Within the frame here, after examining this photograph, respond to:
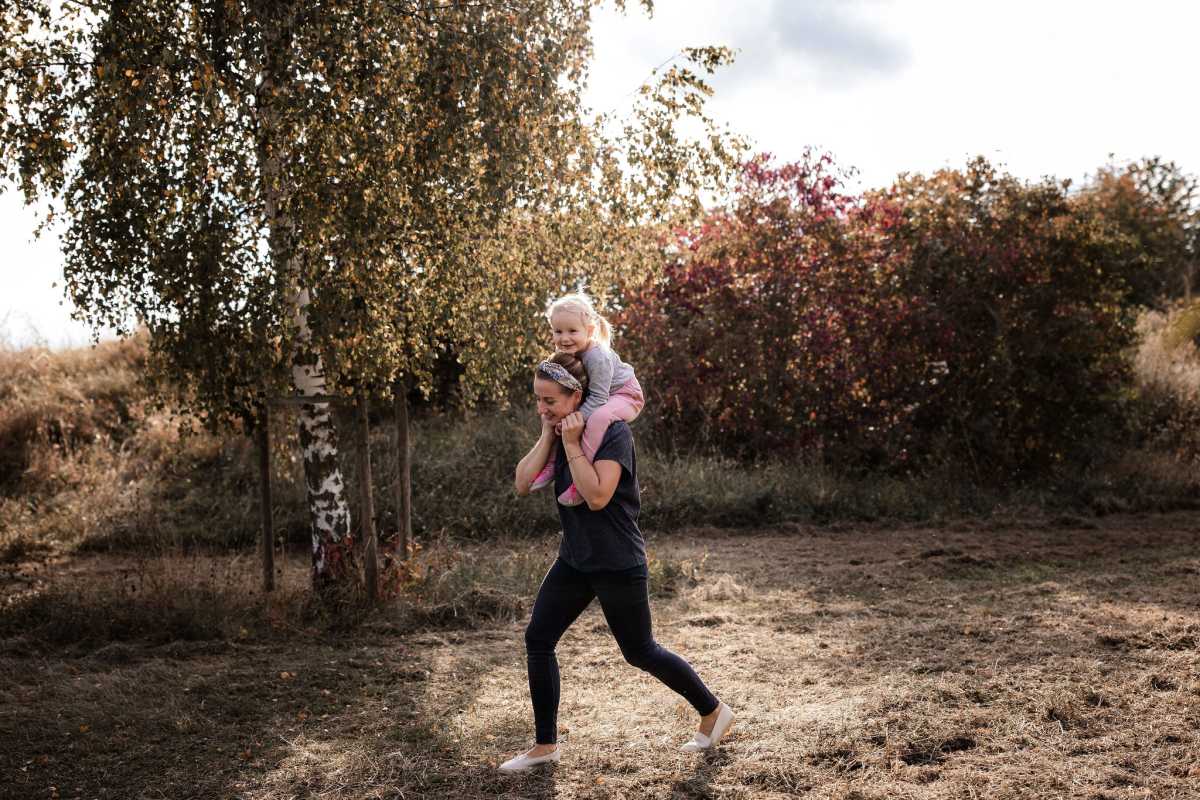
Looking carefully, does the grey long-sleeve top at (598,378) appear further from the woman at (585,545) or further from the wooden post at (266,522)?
the wooden post at (266,522)

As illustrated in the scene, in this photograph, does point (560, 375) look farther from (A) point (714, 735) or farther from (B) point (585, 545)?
(A) point (714, 735)

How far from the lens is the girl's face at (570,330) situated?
13.4ft

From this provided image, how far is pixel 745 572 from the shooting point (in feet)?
29.2

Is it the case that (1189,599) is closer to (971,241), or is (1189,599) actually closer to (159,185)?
(971,241)

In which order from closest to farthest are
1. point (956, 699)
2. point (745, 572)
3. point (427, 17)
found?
point (956, 699) < point (427, 17) < point (745, 572)

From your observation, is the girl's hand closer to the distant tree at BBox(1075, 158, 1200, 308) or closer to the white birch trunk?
the white birch trunk

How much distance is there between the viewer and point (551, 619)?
426cm

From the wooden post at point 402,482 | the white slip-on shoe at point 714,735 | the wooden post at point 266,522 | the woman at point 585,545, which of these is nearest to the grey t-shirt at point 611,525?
the woman at point 585,545

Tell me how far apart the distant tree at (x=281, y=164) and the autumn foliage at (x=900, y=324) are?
5701mm

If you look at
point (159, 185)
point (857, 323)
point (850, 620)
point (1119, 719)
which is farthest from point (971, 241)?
point (159, 185)

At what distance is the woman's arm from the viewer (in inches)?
156

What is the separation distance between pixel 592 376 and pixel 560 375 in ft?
0.53

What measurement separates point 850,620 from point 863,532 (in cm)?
393

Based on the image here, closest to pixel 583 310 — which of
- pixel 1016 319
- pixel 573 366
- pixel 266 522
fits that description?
pixel 573 366
